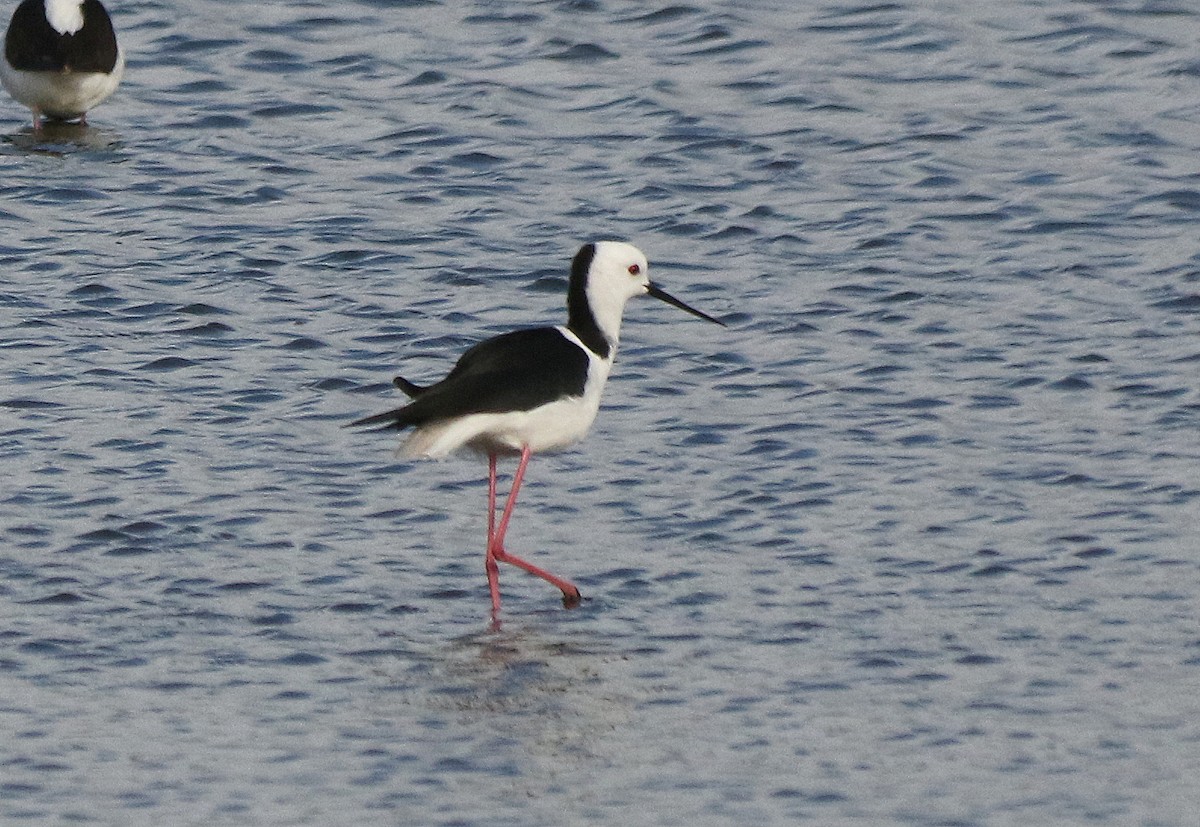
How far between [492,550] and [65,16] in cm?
656

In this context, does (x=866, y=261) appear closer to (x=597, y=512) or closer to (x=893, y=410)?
(x=893, y=410)

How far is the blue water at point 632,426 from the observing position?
6.09 m

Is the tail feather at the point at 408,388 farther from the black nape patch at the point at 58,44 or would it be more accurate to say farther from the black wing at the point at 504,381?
the black nape patch at the point at 58,44

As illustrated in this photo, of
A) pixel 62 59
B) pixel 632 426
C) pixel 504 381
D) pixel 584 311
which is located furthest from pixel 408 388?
pixel 62 59

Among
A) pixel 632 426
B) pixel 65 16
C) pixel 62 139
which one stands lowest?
pixel 632 426

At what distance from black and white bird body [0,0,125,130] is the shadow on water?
83 millimetres

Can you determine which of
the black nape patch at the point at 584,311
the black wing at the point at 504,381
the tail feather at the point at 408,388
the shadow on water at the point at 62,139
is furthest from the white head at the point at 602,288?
the shadow on water at the point at 62,139

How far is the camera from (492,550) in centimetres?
750

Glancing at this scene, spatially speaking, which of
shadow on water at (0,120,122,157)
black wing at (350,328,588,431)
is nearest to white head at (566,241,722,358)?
black wing at (350,328,588,431)

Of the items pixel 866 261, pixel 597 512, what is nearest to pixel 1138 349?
pixel 866 261

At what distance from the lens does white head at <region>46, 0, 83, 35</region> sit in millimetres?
12914

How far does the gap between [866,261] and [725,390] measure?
1.70 metres

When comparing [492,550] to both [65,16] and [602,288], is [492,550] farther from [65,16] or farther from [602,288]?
[65,16]

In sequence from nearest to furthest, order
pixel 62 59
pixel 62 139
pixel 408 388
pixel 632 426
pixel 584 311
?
1. pixel 408 388
2. pixel 584 311
3. pixel 632 426
4. pixel 62 59
5. pixel 62 139
